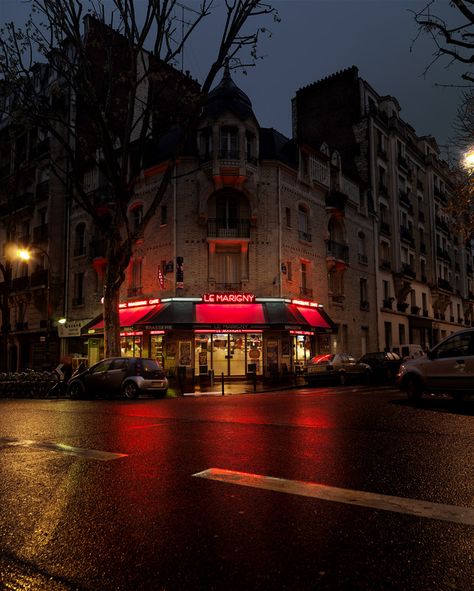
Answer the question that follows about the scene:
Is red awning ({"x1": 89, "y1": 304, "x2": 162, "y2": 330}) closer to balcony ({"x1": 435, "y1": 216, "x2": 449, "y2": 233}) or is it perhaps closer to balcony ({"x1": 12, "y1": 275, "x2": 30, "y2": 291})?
balcony ({"x1": 12, "y1": 275, "x2": 30, "y2": 291})

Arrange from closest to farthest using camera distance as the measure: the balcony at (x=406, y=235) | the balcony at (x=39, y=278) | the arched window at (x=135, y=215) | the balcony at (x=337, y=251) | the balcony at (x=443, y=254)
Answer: the arched window at (x=135, y=215), the balcony at (x=337, y=251), the balcony at (x=39, y=278), the balcony at (x=406, y=235), the balcony at (x=443, y=254)

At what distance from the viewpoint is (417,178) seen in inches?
1770

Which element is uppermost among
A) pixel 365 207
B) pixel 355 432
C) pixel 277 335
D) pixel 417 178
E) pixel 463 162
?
pixel 417 178

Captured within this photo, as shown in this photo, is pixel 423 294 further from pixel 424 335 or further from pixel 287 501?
pixel 287 501

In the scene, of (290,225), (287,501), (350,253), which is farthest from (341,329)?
(287,501)

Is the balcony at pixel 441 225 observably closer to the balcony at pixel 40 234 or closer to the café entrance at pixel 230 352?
the café entrance at pixel 230 352

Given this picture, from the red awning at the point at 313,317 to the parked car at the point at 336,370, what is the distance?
3.02m

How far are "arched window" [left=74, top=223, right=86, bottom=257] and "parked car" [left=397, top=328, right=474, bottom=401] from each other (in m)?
25.5

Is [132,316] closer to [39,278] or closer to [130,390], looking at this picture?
[130,390]

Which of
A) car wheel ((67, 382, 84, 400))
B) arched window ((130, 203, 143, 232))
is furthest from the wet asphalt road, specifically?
arched window ((130, 203, 143, 232))

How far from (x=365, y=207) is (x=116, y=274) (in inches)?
822

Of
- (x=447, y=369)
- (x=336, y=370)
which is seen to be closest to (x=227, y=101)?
(x=336, y=370)

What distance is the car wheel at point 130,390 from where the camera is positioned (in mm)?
17641

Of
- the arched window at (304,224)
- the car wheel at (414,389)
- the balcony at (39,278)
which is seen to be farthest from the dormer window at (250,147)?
the car wheel at (414,389)
